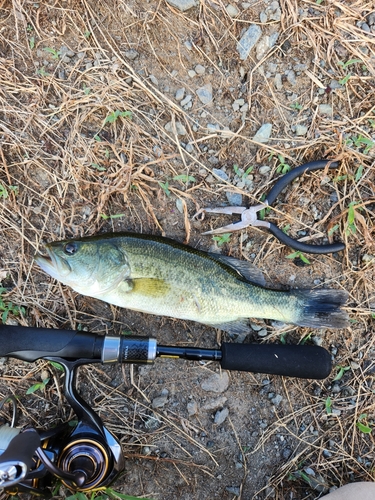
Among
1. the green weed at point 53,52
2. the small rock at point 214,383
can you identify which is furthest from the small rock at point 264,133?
→ the small rock at point 214,383

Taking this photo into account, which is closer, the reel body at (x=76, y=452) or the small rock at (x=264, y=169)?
the reel body at (x=76, y=452)

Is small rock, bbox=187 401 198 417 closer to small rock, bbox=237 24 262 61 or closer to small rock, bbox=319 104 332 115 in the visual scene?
small rock, bbox=319 104 332 115

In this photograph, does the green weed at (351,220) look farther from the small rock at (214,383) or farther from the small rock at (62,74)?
the small rock at (62,74)

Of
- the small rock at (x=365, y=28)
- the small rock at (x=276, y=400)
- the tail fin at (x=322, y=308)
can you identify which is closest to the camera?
the tail fin at (x=322, y=308)

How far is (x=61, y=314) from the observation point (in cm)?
312

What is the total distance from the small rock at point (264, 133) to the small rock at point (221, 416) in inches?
88.7

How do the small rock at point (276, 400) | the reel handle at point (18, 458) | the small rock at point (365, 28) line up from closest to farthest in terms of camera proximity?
the reel handle at point (18, 458) < the small rock at point (365, 28) < the small rock at point (276, 400)

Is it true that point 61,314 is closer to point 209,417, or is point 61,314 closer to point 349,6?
point 209,417

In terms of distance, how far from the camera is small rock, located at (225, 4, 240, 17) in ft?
10.2

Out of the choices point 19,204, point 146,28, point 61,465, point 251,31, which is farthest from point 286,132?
point 61,465

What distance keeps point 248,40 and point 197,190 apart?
4.18 feet

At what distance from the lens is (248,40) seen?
122 inches

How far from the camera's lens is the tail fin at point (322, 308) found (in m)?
2.99

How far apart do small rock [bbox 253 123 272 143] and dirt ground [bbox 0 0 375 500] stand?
0.10ft
